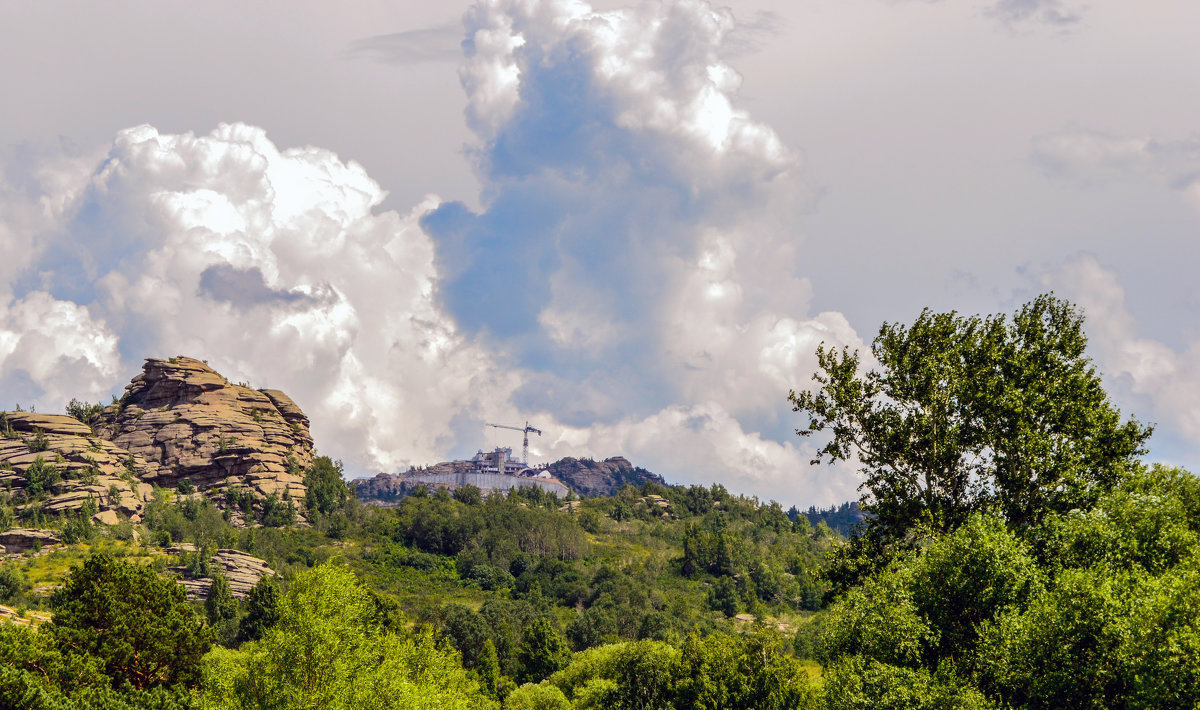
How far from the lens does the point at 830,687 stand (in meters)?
32.8

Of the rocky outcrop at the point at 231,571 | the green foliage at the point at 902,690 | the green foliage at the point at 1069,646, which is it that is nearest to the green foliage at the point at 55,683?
the green foliage at the point at 902,690

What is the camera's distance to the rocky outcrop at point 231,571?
165 metres

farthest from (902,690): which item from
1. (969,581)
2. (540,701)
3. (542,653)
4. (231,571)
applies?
(231,571)

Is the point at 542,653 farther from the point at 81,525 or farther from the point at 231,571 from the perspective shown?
the point at 81,525

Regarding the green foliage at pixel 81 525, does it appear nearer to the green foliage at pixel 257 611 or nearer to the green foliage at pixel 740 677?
the green foliage at pixel 257 611

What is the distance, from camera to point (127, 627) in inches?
2468

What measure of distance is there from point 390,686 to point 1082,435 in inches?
1580

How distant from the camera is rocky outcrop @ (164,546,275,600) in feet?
543

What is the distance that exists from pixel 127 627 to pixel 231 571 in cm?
12237

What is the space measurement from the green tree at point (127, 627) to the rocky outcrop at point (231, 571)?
335 ft

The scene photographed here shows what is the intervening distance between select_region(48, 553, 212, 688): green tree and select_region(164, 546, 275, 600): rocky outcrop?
10201 cm

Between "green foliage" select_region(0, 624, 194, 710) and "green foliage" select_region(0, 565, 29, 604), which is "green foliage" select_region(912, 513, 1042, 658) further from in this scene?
"green foliage" select_region(0, 565, 29, 604)

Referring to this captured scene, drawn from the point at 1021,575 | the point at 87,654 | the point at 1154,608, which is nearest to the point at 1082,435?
the point at 1021,575

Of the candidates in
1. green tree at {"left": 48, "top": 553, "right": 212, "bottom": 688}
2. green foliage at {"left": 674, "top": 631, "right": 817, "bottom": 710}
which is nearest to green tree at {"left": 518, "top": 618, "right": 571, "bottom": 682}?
green foliage at {"left": 674, "top": 631, "right": 817, "bottom": 710}
